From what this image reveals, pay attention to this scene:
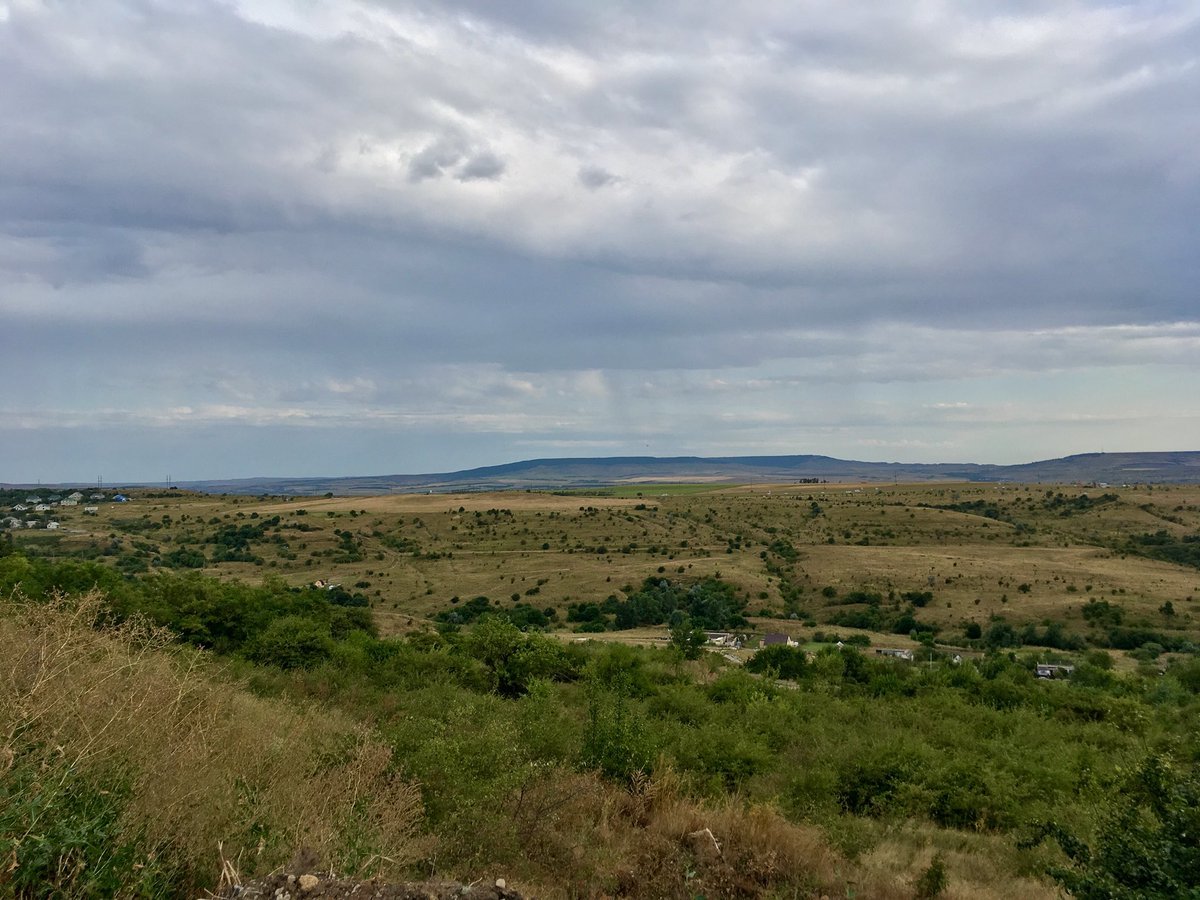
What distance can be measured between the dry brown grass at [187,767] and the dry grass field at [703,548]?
1344 inches

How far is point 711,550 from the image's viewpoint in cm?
8544

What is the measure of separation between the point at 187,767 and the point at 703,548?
8115 cm

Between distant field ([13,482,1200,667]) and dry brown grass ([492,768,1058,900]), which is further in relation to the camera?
distant field ([13,482,1200,667])

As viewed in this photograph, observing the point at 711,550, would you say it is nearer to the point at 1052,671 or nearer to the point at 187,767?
the point at 1052,671

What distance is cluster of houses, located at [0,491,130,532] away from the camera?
76.7 meters

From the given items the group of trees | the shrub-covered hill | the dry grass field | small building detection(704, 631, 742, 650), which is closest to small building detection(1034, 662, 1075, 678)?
the shrub-covered hill

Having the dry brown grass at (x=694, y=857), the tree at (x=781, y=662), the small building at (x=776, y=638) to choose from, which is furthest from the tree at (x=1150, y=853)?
the small building at (x=776, y=638)

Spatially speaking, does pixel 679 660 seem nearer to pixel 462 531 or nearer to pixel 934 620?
pixel 934 620

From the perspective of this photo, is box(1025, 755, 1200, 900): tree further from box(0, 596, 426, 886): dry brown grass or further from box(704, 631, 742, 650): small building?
box(704, 631, 742, 650): small building

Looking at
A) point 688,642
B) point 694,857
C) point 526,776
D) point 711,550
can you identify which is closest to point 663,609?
point 688,642

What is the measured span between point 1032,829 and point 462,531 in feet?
274

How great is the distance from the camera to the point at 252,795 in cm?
849

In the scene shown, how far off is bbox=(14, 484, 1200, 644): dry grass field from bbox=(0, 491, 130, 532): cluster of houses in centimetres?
228

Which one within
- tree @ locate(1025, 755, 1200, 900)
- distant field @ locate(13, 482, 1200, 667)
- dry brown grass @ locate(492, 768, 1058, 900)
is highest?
tree @ locate(1025, 755, 1200, 900)
